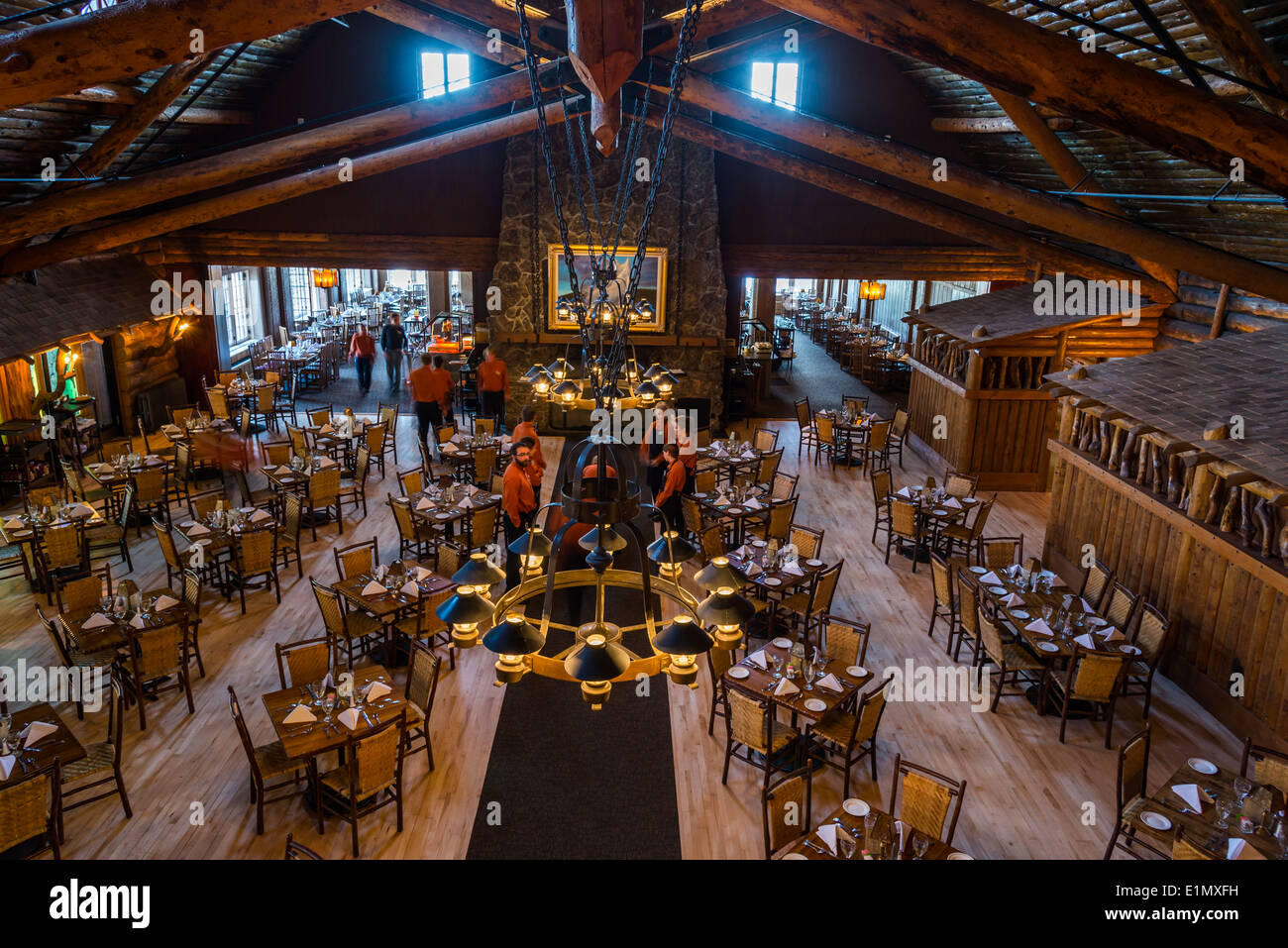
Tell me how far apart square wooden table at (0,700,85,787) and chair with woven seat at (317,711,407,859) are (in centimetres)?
164

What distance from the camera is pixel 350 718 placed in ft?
20.0

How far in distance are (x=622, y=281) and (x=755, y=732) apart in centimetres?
1048

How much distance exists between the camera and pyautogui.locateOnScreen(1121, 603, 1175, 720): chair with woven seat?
747cm

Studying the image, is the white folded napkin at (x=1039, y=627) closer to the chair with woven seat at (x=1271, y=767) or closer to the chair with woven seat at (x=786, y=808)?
the chair with woven seat at (x=1271, y=767)

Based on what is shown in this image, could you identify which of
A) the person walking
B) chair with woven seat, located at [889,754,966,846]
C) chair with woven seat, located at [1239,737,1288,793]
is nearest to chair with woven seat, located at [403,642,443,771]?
chair with woven seat, located at [889,754,966,846]

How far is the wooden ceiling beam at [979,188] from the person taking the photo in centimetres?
830

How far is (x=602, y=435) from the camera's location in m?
3.61

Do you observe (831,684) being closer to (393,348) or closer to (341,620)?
(341,620)

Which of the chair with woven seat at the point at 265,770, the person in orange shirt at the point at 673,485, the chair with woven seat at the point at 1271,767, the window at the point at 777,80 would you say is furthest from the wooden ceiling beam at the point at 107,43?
the window at the point at 777,80

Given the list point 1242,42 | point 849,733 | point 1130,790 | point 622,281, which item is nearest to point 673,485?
point 849,733

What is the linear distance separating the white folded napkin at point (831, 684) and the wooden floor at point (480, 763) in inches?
30.7

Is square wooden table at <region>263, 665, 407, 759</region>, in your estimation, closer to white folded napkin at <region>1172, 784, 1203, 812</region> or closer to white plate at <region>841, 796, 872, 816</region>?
white plate at <region>841, 796, 872, 816</region>

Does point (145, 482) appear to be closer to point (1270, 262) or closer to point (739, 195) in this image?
point (739, 195)

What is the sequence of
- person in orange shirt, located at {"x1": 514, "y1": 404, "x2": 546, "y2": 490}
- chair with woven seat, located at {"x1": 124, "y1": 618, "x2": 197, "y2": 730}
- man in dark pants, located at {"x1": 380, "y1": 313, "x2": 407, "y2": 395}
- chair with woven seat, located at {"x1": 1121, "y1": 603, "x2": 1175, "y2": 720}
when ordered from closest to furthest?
chair with woven seat, located at {"x1": 124, "y1": 618, "x2": 197, "y2": 730}
chair with woven seat, located at {"x1": 1121, "y1": 603, "x2": 1175, "y2": 720}
person in orange shirt, located at {"x1": 514, "y1": 404, "x2": 546, "y2": 490}
man in dark pants, located at {"x1": 380, "y1": 313, "x2": 407, "y2": 395}
